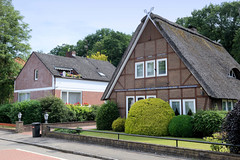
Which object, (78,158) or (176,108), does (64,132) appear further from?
(176,108)

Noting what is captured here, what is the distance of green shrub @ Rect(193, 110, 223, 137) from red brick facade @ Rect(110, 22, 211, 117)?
154 cm

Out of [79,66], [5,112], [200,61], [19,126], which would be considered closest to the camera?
[200,61]

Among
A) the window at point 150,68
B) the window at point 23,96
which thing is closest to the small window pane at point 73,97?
the window at point 23,96

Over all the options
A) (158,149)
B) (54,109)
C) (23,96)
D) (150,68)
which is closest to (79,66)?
(23,96)

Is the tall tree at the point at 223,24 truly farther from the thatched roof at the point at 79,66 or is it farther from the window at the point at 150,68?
the window at the point at 150,68

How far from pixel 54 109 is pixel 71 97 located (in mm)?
8999

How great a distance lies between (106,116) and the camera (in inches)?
Answer: 731

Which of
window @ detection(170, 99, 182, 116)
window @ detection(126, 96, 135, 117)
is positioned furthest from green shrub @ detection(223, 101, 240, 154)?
window @ detection(126, 96, 135, 117)

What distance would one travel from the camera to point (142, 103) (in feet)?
51.6

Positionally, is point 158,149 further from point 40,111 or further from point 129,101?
point 40,111

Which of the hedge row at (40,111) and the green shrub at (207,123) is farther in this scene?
the hedge row at (40,111)

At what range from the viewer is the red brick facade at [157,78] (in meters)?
15.9

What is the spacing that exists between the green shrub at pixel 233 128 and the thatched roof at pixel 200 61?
605 cm

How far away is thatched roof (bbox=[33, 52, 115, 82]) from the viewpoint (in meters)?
30.3
